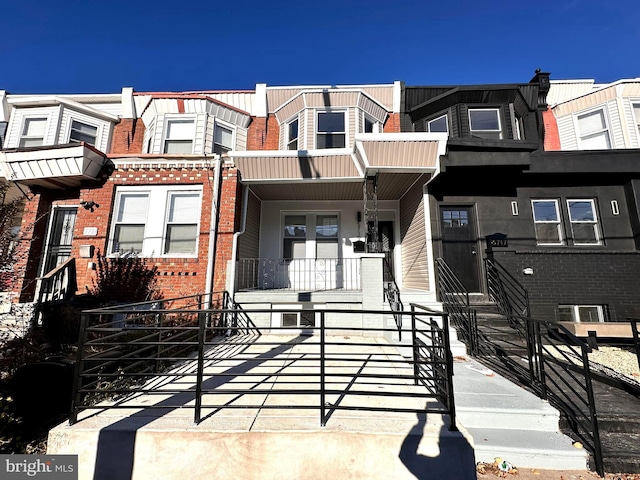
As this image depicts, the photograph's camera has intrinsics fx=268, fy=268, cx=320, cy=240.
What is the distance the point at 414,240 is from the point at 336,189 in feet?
9.41

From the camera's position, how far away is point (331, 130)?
8.80 meters

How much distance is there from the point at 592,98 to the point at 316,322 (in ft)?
37.9

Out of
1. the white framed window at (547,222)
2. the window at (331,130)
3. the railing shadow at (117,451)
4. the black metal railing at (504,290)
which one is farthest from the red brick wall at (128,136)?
the white framed window at (547,222)

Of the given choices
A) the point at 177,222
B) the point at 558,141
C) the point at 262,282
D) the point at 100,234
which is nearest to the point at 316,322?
the point at 262,282

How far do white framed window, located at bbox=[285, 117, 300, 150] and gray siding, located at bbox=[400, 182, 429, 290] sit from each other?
4125mm

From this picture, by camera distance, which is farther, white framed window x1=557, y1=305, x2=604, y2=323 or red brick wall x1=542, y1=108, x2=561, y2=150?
red brick wall x1=542, y1=108, x2=561, y2=150

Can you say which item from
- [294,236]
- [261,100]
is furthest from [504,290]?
[261,100]

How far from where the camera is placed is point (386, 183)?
8070 mm

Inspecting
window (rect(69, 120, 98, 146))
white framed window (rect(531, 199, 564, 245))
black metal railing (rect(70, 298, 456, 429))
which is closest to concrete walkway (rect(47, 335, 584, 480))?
black metal railing (rect(70, 298, 456, 429))

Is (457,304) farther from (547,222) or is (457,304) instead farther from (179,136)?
(179,136)

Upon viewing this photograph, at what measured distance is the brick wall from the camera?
665 cm

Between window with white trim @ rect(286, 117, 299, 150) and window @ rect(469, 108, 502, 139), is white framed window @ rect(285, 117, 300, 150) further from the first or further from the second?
window @ rect(469, 108, 502, 139)

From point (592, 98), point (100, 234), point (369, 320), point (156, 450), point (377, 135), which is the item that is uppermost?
point (592, 98)

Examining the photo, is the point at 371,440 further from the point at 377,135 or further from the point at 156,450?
the point at 377,135
